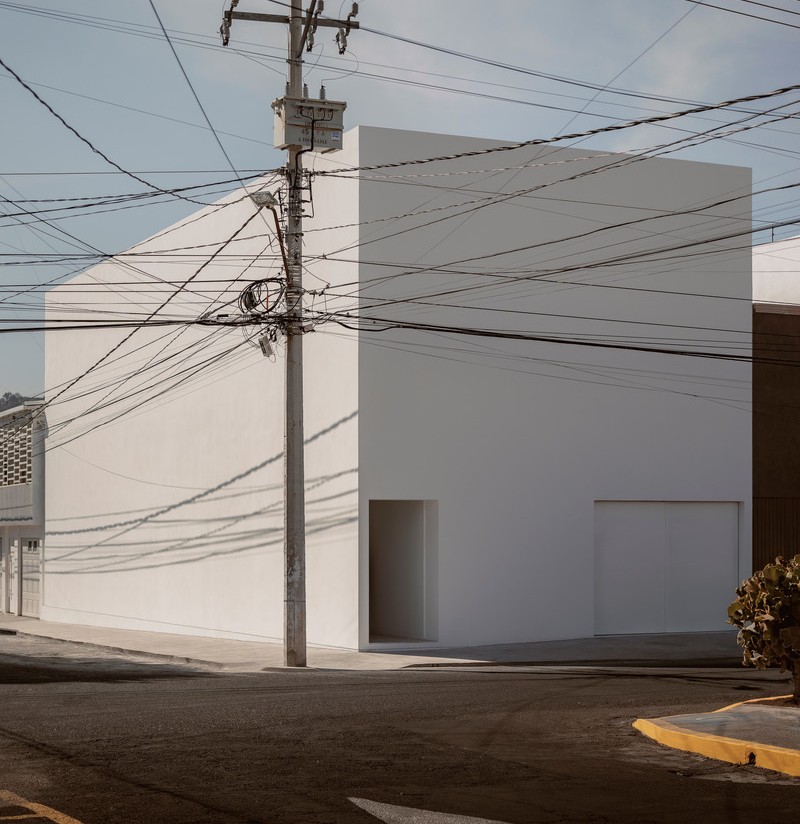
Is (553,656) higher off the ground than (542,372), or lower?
lower

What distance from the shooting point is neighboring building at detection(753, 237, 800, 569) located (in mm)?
25641

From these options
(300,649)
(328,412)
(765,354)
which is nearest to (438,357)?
(328,412)

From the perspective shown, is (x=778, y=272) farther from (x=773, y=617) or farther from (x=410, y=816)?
(x=410, y=816)

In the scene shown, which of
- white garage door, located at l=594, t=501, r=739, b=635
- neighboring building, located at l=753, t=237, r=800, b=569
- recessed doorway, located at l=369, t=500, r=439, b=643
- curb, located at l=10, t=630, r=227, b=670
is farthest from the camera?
neighboring building, located at l=753, t=237, r=800, b=569

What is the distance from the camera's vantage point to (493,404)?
2273cm

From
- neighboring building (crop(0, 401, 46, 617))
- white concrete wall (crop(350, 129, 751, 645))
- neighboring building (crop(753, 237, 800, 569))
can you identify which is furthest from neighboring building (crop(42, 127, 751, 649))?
neighboring building (crop(0, 401, 46, 617))

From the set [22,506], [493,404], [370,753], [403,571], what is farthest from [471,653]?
[22,506]

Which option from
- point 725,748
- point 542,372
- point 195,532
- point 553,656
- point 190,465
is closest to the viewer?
point 725,748

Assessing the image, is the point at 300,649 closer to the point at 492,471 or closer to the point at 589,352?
the point at 492,471

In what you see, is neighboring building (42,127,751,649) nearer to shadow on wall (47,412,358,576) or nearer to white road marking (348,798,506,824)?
shadow on wall (47,412,358,576)

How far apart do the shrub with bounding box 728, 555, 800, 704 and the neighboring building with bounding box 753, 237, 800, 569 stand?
1415 cm

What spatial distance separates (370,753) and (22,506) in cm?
3295

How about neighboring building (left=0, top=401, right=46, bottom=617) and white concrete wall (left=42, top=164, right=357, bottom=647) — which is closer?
white concrete wall (left=42, top=164, right=357, bottom=647)

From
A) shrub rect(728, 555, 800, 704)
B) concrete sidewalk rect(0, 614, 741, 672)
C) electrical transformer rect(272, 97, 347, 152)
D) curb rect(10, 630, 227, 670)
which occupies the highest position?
electrical transformer rect(272, 97, 347, 152)
